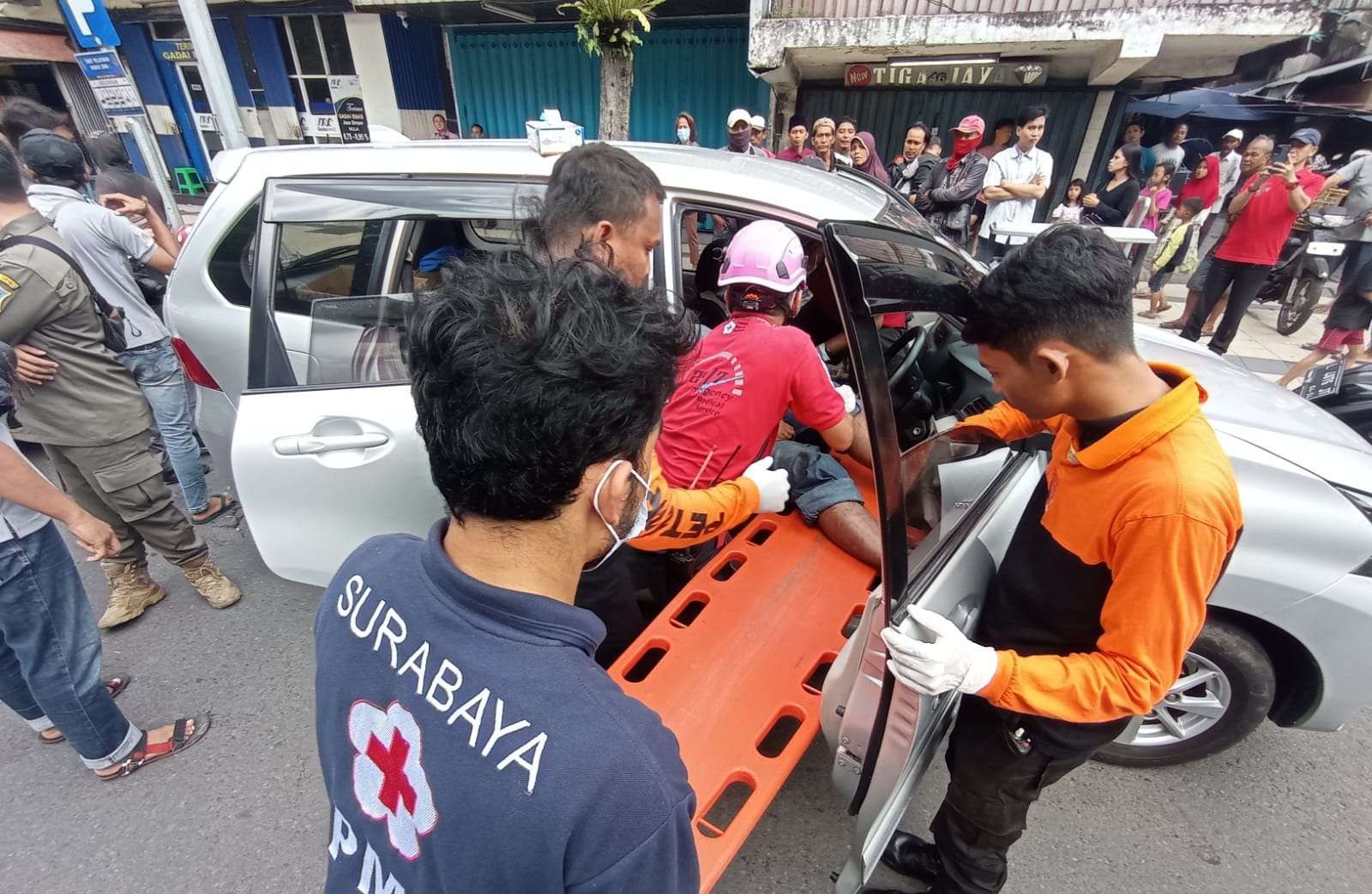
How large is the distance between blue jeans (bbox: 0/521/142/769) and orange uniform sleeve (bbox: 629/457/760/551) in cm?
170

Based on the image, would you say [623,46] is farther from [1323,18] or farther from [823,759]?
[1323,18]

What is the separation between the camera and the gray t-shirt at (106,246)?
111 inches

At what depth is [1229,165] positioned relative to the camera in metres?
8.92

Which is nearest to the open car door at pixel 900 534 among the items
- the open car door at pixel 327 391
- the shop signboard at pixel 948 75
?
the open car door at pixel 327 391

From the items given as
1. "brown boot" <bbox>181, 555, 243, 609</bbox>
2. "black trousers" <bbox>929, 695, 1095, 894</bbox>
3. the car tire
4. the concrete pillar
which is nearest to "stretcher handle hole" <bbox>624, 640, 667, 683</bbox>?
"black trousers" <bbox>929, 695, 1095, 894</bbox>

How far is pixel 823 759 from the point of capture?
7.52 feet

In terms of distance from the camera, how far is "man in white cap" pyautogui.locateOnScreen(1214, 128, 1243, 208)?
8664 mm

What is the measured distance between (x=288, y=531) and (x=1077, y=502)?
2.31 metres

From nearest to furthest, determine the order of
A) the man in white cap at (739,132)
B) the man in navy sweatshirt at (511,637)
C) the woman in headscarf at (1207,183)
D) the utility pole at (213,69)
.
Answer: the man in navy sweatshirt at (511,637) → the utility pole at (213,69) → the man in white cap at (739,132) → the woman in headscarf at (1207,183)

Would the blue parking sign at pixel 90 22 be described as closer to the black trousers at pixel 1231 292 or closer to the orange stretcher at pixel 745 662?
the orange stretcher at pixel 745 662

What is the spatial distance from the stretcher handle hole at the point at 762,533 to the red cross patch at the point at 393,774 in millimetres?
1684

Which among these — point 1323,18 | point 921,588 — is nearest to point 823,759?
point 921,588

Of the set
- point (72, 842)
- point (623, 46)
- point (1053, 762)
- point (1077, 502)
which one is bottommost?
Answer: point (72, 842)

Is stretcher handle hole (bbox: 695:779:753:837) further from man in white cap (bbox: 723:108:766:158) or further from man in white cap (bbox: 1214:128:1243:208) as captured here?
man in white cap (bbox: 1214:128:1243:208)
